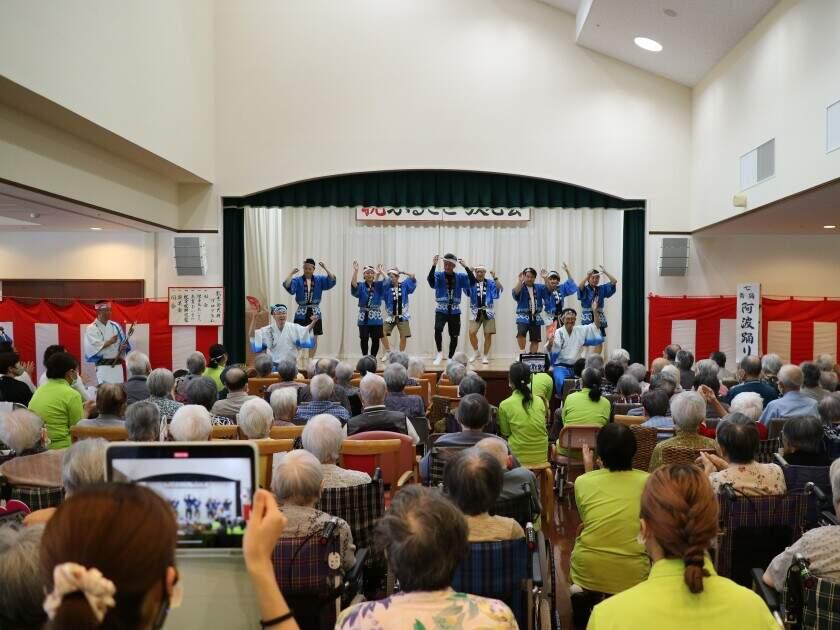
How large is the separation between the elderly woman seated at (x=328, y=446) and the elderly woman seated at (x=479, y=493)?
29.7 inches

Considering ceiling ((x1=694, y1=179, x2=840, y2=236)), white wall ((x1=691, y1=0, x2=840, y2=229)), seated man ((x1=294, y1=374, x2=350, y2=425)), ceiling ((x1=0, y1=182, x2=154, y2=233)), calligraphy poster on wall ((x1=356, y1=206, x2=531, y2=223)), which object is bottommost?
seated man ((x1=294, y1=374, x2=350, y2=425))

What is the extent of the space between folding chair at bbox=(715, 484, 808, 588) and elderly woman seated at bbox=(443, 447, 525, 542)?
0.92 meters

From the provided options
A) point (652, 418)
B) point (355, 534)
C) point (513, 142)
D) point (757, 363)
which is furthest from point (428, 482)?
point (513, 142)

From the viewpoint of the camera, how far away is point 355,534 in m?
2.79

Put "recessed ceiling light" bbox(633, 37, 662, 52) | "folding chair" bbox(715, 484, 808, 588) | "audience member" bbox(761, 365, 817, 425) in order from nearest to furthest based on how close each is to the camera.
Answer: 1. "folding chair" bbox(715, 484, 808, 588)
2. "audience member" bbox(761, 365, 817, 425)
3. "recessed ceiling light" bbox(633, 37, 662, 52)

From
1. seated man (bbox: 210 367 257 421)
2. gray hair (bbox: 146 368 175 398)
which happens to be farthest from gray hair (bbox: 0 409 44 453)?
seated man (bbox: 210 367 257 421)

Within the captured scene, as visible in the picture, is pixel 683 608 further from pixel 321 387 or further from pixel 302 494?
pixel 321 387

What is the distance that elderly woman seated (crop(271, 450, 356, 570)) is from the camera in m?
2.22

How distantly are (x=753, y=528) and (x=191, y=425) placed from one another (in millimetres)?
2306

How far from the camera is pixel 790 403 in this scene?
14.6 feet

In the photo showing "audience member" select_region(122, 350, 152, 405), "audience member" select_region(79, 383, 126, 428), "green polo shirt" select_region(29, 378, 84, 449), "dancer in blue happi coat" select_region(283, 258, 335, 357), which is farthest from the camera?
"dancer in blue happi coat" select_region(283, 258, 335, 357)

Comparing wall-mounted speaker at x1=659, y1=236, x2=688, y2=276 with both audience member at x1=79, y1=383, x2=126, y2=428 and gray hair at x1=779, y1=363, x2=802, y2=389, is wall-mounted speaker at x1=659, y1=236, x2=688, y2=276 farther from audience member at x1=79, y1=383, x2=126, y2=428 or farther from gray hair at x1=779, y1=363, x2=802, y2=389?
audience member at x1=79, y1=383, x2=126, y2=428

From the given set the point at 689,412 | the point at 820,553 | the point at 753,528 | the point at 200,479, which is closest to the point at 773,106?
the point at 689,412

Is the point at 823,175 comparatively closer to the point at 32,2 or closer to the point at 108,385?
the point at 108,385
